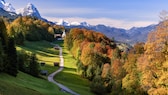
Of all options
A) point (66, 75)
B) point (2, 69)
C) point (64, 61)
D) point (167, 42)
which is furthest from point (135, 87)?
point (64, 61)

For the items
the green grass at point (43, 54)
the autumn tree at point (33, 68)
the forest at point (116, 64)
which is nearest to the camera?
the forest at point (116, 64)

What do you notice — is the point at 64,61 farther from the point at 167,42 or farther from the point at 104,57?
the point at 167,42

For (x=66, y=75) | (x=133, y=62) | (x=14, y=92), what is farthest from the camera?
(x=66, y=75)

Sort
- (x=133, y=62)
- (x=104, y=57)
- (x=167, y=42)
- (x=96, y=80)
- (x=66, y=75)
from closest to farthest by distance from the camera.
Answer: (x=167, y=42)
(x=133, y=62)
(x=96, y=80)
(x=66, y=75)
(x=104, y=57)

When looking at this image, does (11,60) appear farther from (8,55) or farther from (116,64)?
(116,64)

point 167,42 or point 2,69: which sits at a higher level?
point 167,42

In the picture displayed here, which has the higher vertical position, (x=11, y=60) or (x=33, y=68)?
(x=11, y=60)

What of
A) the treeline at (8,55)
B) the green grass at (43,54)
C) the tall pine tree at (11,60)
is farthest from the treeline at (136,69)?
the treeline at (8,55)

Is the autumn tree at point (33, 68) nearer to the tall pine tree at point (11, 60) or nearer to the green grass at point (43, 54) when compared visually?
the tall pine tree at point (11, 60)

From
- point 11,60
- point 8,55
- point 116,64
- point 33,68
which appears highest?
point 8,55

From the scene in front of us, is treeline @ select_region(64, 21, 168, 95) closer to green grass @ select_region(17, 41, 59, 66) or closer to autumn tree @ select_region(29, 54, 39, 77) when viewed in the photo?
green grass @ select_region(17, 41, 59, 66)

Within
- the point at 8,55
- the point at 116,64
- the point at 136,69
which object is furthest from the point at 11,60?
the point at 116,64

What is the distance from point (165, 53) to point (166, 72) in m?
1.89

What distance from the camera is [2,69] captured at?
6266 centimetres
